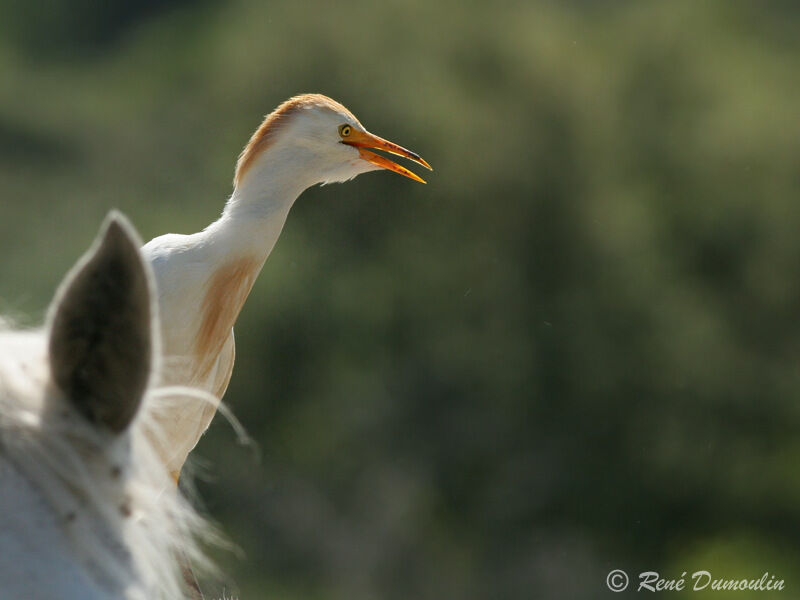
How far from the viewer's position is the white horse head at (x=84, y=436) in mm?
860

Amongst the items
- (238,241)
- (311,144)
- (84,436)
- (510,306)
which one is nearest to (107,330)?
(84,436)

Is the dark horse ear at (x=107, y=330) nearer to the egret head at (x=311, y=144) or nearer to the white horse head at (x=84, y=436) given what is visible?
the white horse head at (x=84, y=436)

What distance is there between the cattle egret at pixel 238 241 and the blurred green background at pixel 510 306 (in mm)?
7102

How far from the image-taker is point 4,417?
89 centimetres

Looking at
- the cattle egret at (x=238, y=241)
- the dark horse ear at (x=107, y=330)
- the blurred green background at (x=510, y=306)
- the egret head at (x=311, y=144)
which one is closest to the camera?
the dark horse ear at (x=107, y=330)

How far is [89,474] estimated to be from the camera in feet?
3.01

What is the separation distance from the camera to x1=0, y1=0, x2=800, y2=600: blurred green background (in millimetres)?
11609

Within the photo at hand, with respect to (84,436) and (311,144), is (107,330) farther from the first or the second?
(311,144)

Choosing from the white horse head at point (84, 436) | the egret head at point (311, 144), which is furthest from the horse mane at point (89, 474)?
the egret head at point (311, 144)

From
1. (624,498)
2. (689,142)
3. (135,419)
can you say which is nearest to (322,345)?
(624,498)

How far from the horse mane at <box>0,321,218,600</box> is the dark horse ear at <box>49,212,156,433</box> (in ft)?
0.05

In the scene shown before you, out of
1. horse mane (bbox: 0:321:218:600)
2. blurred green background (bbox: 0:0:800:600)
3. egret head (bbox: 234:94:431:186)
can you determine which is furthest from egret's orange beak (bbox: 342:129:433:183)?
blurred green background (bbox: 0:0:800:600)

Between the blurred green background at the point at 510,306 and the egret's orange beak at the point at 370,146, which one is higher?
the egret's orange beak at the point at 370,146

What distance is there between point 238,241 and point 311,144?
323mm
